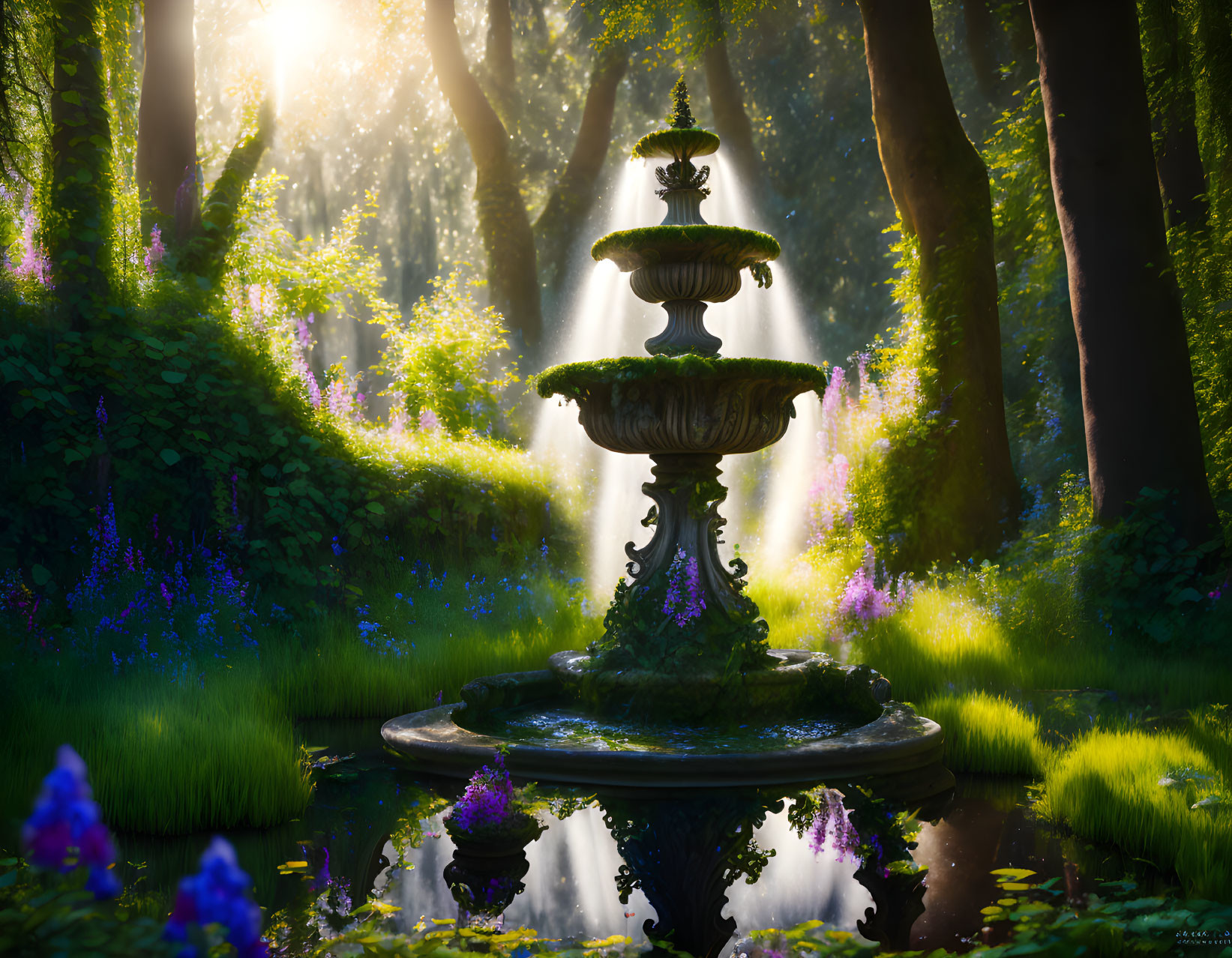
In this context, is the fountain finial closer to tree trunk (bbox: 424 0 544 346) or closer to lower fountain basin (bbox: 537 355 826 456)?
lower fountain basin (bbox: 537 355 826 456)

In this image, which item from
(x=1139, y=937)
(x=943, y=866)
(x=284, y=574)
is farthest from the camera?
(x=284, y=574)

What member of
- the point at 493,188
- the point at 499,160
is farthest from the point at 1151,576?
the point at 499,160

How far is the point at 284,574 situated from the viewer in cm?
712

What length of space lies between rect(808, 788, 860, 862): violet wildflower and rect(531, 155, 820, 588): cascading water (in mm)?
4169

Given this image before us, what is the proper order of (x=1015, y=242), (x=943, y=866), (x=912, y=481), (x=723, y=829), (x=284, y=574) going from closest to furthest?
(x=943, y=866) → (x=723, y=829) → (x=284, y=574) → (x=912, y=481) → (x=1015, y=242)

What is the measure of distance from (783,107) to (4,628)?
17533 millimetres

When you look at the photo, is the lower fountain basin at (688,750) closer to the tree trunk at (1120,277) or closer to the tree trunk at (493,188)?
the tree trunk at (1120,277)

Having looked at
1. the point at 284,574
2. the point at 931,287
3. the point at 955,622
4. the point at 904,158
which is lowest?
the point at 955,622

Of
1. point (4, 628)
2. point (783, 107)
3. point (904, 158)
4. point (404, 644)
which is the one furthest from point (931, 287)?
point (783, 107)

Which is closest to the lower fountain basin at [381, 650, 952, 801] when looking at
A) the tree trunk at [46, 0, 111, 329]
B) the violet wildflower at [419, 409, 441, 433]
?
the tree trunk at [46, 0, 111, 329]

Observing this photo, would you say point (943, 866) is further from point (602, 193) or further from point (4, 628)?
point (602, 193)

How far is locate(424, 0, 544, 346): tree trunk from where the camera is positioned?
1480cm

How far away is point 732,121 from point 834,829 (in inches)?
639

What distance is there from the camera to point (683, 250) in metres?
5.70
